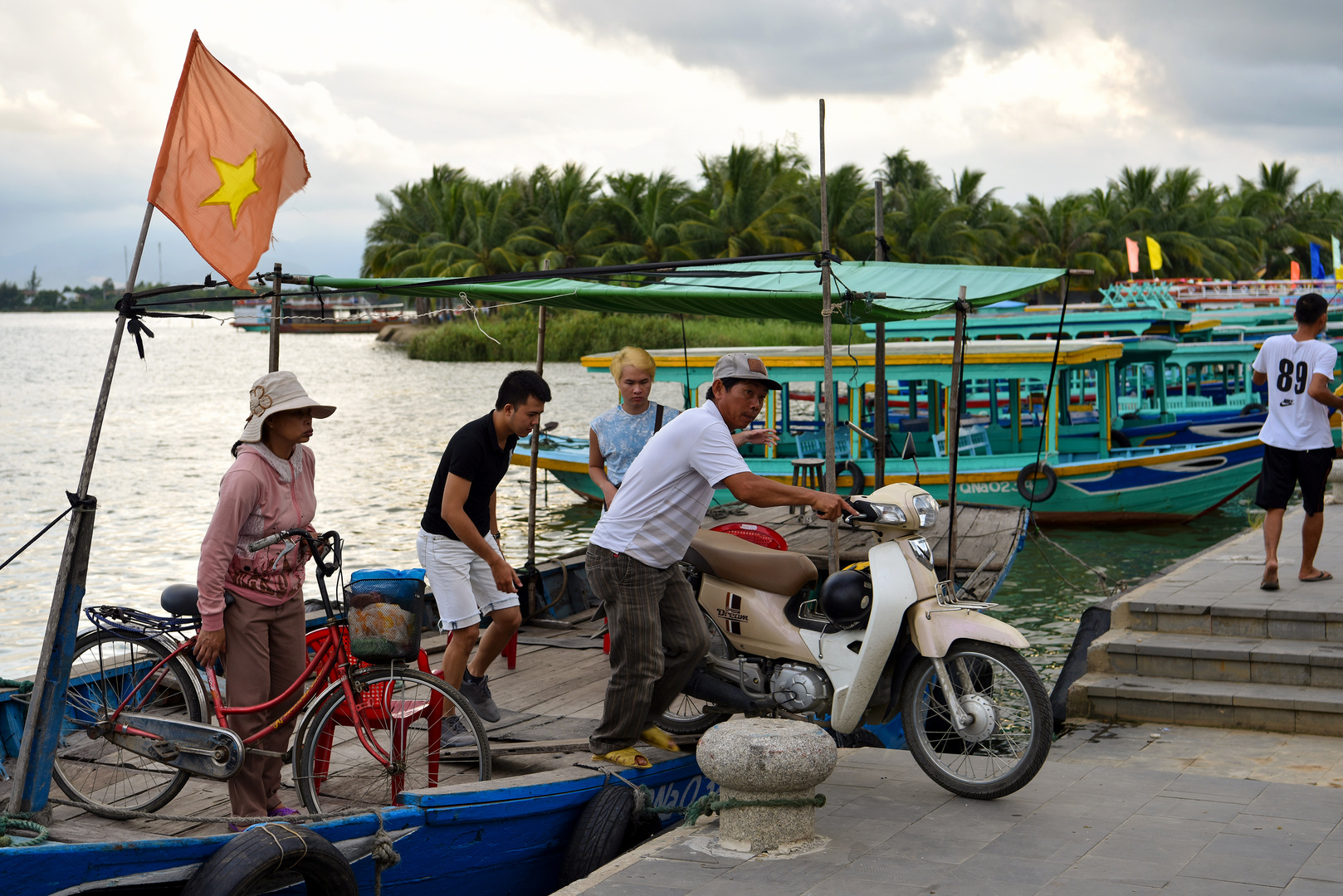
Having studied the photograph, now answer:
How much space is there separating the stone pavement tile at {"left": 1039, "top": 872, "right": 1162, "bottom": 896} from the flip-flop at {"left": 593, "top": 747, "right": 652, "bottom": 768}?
68.1 inches

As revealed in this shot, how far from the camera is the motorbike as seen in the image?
15.1ft

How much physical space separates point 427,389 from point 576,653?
114ft

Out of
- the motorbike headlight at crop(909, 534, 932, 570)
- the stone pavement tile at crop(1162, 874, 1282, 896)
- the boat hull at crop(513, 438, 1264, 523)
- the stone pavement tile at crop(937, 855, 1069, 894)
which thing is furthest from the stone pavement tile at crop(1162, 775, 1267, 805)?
the boat hull at crop(513, 438, 1264, 523)

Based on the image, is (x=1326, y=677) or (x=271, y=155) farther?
(x=1326, y=677)

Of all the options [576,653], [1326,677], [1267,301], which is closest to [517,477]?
[576,653]

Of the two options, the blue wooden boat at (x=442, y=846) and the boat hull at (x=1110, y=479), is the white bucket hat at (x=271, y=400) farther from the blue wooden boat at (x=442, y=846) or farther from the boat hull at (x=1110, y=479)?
the boat hull at (x=1110, y=479)

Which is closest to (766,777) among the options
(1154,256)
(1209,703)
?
(1209,703)

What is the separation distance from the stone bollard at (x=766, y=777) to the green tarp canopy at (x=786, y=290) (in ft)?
11.9

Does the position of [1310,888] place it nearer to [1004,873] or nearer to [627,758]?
[1004,873]

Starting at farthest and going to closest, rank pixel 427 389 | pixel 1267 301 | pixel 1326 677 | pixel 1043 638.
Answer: pixel 427 389 → pixel 1267 301 → pixel 1043 638 → pixel 1326 677

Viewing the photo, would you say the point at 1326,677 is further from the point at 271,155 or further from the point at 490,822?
the point at 271,155

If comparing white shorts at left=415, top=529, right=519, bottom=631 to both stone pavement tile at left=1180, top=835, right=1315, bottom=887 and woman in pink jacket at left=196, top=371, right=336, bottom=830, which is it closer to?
woman in pink jacket at left=196, top=371, right=336, bottom=830

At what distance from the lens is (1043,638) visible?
11289mm

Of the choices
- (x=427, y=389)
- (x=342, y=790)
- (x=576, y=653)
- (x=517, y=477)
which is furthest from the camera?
(x=427, y=389)
